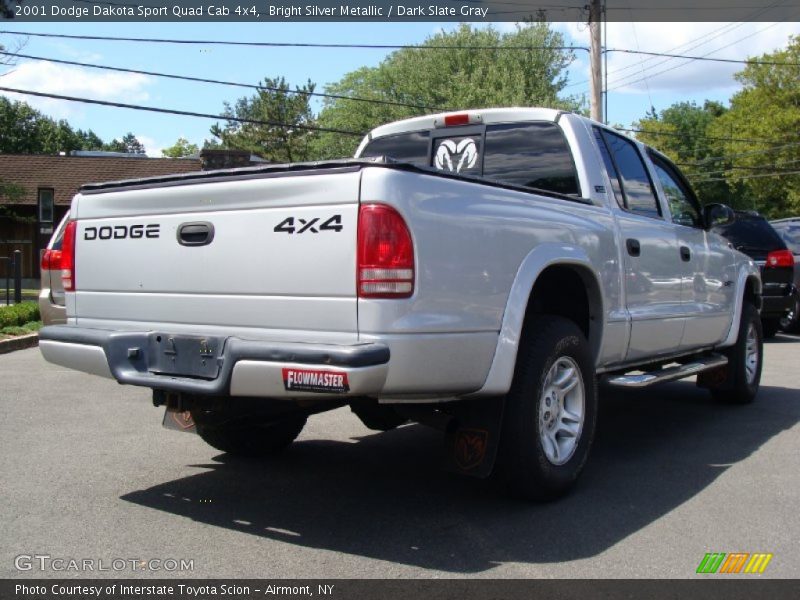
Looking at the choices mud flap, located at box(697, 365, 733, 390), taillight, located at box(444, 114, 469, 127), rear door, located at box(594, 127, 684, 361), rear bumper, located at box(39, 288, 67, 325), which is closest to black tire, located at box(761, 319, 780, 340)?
mud flap, located at box(697, 365, 733, 390)

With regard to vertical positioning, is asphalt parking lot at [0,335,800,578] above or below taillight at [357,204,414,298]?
below

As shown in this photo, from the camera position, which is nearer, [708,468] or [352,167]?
[352,167]

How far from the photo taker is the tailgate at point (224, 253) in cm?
363

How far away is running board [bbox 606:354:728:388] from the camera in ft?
17.0

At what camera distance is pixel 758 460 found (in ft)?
18.3

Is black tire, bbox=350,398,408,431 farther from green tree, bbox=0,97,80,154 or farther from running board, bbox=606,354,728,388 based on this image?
green tree, bbox=0,97,80,154

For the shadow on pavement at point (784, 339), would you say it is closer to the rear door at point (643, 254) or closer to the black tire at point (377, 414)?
the rear door at point (643, 254)

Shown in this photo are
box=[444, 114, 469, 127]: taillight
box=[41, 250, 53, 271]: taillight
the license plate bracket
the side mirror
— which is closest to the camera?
the license plate bracket

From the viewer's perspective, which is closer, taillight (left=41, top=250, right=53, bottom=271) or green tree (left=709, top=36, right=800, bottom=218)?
taillight (left=41, top=250, right=53, bottom=271)

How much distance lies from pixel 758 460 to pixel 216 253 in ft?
12.4

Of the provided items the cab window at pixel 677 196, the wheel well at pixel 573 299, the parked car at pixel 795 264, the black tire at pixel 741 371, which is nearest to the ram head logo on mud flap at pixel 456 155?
the wheel well at pixel 573 299
